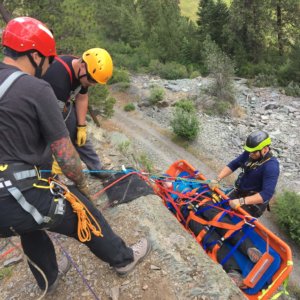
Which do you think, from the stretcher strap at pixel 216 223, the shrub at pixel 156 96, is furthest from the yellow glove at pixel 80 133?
the shrub at pixel 156 96

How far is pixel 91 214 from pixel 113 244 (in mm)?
430

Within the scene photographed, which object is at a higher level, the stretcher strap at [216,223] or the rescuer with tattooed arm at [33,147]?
the rescuer with tattooed arm at [33,147]

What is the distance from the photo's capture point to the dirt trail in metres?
11.9

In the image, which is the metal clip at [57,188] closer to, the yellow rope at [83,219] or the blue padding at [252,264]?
the yellow rope at [83,219]

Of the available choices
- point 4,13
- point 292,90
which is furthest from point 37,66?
point 292,90

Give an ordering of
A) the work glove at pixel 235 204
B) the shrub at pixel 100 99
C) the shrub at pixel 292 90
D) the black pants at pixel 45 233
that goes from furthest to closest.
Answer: the shrub at pixel 292 90 < the shrub at pixel 100 99 < the work glove at pixel 235 204 < the black pants at pixel 45 233

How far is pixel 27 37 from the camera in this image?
2.29m

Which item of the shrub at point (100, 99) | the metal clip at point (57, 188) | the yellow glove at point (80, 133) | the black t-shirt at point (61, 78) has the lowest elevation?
the shrub at point (100, 99)

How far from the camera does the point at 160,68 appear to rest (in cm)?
2322

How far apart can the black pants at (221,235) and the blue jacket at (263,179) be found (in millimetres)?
766

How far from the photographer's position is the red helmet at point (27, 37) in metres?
2.28

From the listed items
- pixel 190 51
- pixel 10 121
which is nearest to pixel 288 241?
pixel 10 121

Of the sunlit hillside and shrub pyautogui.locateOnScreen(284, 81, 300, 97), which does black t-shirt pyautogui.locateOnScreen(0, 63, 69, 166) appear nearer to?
shrub pyautogui.locateOnScreen(284, 81, 300, 97)

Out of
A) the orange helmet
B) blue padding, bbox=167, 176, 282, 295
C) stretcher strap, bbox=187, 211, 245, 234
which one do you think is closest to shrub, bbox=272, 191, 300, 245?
blue padding, bbox=167, 176, 282, 295
